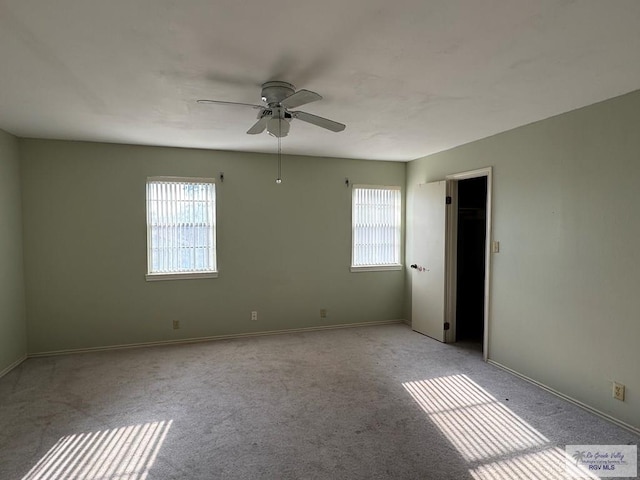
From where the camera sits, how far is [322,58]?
6.85 ft

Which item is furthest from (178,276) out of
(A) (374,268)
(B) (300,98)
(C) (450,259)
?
(C) (450,259)

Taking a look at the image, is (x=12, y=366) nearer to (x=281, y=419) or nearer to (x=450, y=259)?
(x=281, y=419)

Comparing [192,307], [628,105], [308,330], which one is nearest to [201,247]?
[192,307]

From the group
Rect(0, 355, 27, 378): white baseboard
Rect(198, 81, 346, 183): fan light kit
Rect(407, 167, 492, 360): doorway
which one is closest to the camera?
Rect(198, 81, 346, 183): fan light kit

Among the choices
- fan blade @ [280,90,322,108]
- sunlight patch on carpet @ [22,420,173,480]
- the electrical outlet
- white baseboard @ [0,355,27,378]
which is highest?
fan blade @ [280,90,322,108]

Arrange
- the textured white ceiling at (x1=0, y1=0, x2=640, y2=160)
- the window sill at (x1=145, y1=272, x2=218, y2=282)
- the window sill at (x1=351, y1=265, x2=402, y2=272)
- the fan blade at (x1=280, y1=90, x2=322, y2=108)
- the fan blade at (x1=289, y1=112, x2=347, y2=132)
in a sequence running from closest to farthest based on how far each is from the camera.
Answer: the textured white ceiling at (x1=0, y1=0, x2=640, y2=160)
the fan blade at (x1=280, y1=90, x2=322, y2=108)
the fan blade at (x1=289, y1=112, x2=347, y2=132)
the window sill at (x1=145, y1=272, x2=218, y2=282)
the window sill at (x1=351, y1=265, x2=402, y2=272)

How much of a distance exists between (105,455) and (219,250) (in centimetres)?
265

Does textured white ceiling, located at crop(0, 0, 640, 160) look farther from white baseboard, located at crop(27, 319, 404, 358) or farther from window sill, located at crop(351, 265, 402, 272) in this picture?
white baseboard, located at crop(27, 319, 404, 358)

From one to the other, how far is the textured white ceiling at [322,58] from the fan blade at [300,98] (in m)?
0.17

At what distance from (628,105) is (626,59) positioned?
28.1 inches

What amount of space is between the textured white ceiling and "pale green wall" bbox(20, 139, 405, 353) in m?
0.94

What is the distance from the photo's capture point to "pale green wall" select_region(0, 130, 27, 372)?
361 cm

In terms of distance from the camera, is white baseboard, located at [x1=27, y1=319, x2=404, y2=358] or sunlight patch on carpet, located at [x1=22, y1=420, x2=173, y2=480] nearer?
sunlight patch on carpet, located at [x1=22, y1=420, x2=173, y2=480]

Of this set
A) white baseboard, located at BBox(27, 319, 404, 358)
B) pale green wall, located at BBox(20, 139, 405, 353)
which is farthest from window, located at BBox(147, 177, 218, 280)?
white baseboard, located at BBox(27, 319, 404, 358)
